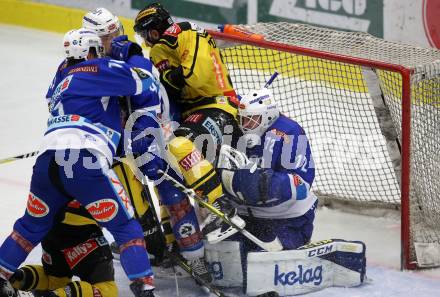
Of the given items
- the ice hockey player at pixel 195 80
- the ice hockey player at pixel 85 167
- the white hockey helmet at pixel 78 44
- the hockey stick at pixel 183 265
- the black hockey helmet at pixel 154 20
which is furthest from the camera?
the black hockey helmet at pixel 154 20

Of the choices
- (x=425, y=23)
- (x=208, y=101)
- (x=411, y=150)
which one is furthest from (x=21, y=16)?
(x=411, y=150)

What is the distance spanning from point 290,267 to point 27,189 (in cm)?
203

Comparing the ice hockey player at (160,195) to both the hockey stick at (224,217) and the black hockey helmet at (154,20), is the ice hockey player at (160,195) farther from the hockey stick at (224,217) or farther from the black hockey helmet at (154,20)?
the black hockey helmet at (154,20)

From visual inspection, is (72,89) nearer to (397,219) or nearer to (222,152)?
(222,152)

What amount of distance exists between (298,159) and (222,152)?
1.14 feet

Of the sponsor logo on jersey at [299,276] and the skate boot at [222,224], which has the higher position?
the skate boot at [222,224]

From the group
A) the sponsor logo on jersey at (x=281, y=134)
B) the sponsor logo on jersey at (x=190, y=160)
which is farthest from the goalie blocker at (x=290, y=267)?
the sponsor logo on jersey at (x=281, y=134)

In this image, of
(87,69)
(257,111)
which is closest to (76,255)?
(87,69)

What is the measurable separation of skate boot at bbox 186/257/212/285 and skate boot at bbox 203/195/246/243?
107 millimetres

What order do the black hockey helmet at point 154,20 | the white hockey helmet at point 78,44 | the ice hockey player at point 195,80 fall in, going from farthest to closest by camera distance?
the black hockey helmet at point 154,20
the ice hockey player at point 195,80
the white hockey helmet at point 78,44

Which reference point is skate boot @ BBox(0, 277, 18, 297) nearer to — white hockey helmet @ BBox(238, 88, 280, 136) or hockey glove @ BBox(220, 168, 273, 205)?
hockey glove @ BBox(220, 168, 273, 205)

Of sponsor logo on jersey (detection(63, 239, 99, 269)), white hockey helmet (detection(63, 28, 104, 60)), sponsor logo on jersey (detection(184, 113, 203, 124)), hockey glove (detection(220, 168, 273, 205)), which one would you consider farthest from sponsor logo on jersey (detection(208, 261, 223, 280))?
white hockey helmet (detection(63, 28, 104, 60))

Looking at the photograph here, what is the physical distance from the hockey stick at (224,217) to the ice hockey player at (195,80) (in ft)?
0.47

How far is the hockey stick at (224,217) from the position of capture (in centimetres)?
495
